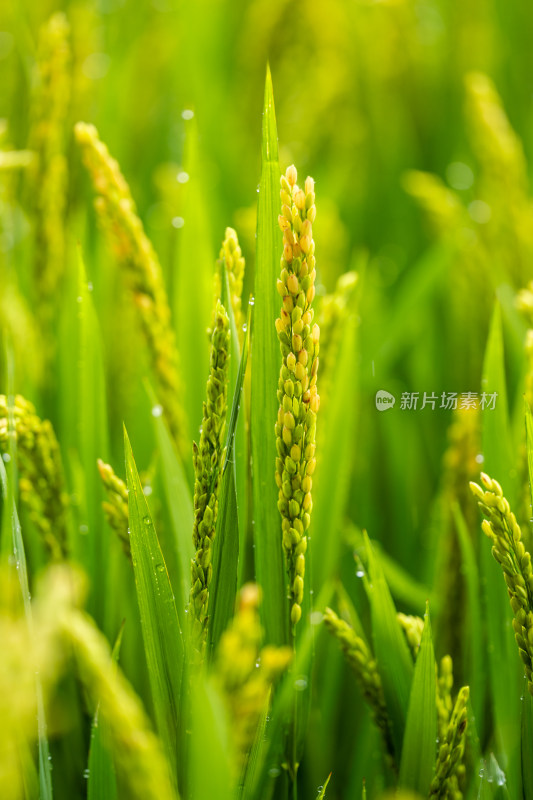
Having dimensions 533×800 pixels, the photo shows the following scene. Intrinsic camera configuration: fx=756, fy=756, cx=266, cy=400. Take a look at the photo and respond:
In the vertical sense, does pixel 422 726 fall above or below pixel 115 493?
below

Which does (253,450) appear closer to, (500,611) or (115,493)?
(115,493)

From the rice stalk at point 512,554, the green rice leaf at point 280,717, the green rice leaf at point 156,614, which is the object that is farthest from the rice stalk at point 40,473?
the rice stalk at point 512,554

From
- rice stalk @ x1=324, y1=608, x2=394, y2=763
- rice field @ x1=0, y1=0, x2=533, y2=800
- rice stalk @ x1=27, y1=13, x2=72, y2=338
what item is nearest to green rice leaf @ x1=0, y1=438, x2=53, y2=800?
rice field @ x1=0, y1=0, x2=533, y2=800

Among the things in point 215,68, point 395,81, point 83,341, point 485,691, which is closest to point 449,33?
point 395,81

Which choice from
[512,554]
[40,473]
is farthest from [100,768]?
[512,554]

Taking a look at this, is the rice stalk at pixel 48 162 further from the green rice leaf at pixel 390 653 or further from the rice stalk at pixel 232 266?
the green rice leaf at pixel 390 653

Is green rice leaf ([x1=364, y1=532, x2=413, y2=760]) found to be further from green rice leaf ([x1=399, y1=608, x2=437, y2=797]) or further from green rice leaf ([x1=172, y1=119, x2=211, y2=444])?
green rice leaf ([x1=172, y1=119, x2=211, y2=444])
